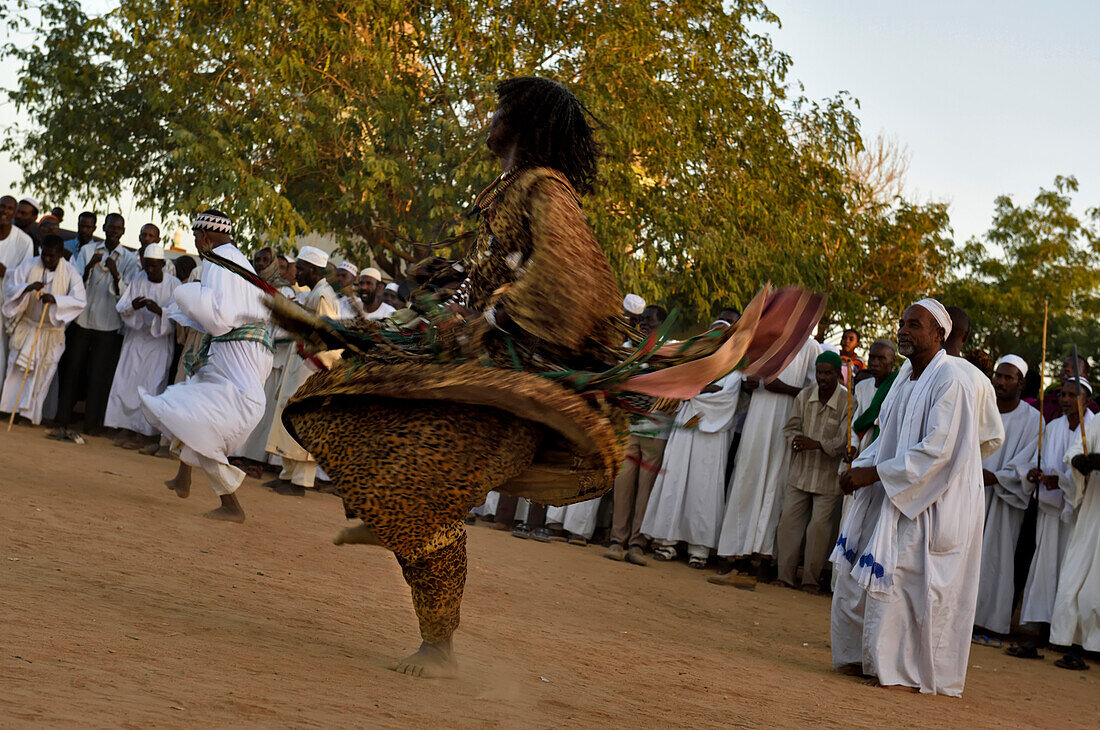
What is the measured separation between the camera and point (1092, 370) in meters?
23.3

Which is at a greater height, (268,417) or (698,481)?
(698,481)

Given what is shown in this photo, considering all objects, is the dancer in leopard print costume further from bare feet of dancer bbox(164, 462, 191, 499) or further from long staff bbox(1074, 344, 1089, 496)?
long staff bbox(1074, 344, 1089, 496)

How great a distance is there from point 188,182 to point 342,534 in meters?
14.2

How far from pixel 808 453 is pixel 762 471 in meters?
0.57

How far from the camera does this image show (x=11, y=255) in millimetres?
12078

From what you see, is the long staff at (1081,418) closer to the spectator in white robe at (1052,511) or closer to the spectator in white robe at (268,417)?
the spectator in white robe at (1052,511)

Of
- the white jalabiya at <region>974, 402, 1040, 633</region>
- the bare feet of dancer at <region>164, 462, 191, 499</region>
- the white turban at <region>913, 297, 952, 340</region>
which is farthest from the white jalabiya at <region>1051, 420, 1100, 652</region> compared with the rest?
the bare feet of dancer at <region>164, 462, 191, 499</region>

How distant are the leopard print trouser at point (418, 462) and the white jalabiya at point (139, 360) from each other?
29.7 feet

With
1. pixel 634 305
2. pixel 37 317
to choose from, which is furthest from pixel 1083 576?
pixel 37 317

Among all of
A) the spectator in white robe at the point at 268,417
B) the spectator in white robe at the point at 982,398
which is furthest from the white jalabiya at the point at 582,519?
the spectator in white robe at the point at 982,398

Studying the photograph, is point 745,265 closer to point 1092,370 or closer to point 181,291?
point 1092,370

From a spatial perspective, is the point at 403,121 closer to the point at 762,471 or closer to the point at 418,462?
the point at 762,471

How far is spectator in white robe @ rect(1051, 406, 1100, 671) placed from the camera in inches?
326

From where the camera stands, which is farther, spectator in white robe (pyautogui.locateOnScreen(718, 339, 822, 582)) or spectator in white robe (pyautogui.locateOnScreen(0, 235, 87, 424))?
spectator in white robe (pyautogui.locateOnScreen(0, 235, 87, 424))
